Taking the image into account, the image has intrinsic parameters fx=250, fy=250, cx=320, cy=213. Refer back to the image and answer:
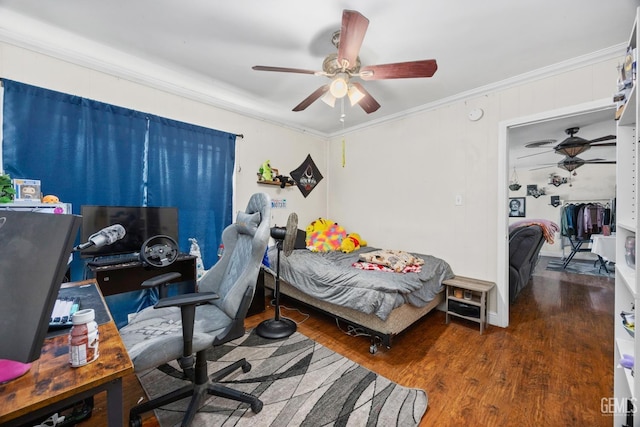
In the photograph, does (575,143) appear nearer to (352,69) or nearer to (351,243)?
(351,243)

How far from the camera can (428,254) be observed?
126 inches

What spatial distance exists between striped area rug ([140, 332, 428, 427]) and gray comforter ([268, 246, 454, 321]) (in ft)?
1.55

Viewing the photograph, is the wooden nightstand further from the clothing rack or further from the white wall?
the clothing rack

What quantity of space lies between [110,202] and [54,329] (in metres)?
1.81

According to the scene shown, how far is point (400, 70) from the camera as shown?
1.82 metres

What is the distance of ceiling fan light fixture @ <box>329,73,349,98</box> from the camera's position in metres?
1.92

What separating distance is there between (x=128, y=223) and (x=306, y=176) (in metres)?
2.49

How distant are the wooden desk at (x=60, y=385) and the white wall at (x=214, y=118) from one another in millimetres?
2435

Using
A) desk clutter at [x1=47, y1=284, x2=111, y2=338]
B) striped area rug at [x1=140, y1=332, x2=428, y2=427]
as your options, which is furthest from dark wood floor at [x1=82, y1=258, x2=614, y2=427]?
desk clutter at [x1=47, y1=284, x2=111, y2=338]

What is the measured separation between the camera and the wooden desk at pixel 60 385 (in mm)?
551

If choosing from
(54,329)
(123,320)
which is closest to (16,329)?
(54,329)

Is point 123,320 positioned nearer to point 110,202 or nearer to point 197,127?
point 110,202

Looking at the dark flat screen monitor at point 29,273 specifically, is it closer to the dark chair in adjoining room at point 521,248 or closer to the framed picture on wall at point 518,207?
the dark chair in adjoining room at point 521,248

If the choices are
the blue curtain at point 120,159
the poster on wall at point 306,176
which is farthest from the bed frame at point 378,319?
the poster on wall at point 306,176
